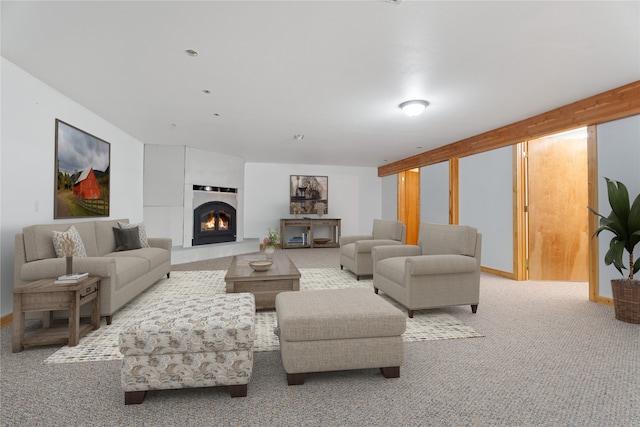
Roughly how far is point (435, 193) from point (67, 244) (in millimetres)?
6531

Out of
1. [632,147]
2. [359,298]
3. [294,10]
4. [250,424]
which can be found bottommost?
[250,424]

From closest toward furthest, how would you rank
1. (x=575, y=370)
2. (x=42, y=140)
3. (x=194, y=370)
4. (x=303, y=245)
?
(x=194, y=370)
(x=575, y=370)
(x=42, y=140)
(x=303, y=245)

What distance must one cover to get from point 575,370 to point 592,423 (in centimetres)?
63

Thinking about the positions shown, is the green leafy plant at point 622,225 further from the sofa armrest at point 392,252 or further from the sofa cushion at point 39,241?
the sofa cushion at point 39,241

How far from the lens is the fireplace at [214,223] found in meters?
7.23

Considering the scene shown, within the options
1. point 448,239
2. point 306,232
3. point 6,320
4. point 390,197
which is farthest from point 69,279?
point 390,197

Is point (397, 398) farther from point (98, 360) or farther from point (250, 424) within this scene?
point (98, 360)

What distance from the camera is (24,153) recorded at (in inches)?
126

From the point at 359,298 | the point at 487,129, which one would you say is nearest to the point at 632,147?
the point at 487,129

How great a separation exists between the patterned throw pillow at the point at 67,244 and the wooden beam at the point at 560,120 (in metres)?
5.73

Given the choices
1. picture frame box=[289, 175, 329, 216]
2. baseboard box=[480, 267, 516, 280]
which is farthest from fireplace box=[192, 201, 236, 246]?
baseboard box=[480, 267, 516, 280]

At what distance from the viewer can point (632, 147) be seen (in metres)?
3.51

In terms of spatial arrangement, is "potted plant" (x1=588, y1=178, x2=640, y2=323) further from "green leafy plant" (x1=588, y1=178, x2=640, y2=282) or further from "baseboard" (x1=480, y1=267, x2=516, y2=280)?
"baseboard" (x1=480, y1=267, x2=516, y2=280)

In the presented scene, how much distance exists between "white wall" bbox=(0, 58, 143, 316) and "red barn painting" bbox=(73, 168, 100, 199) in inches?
18.1
